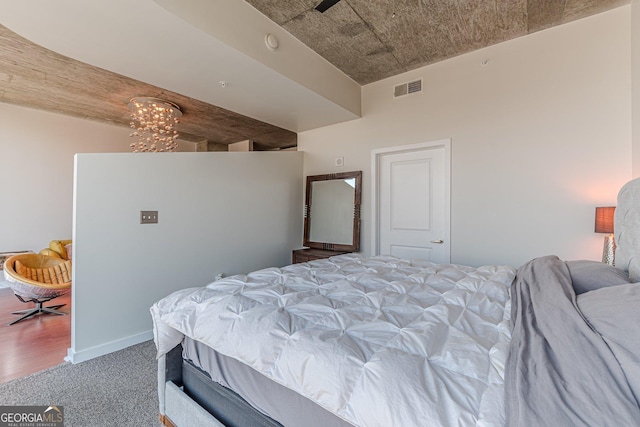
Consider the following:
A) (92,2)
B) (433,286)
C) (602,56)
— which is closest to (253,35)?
(92,2)

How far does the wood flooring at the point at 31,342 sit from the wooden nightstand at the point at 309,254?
8.46 ft

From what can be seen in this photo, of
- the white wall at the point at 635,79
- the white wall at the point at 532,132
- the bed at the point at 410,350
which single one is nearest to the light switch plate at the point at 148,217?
the bed at the point at 410,350

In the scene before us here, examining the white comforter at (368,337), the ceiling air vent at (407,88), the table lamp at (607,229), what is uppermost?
the ceiling air vent at (407,88)

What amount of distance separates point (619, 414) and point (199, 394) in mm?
1512

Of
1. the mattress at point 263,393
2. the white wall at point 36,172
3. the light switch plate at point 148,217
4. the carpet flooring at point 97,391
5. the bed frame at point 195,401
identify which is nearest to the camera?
the mattress at point 263,393

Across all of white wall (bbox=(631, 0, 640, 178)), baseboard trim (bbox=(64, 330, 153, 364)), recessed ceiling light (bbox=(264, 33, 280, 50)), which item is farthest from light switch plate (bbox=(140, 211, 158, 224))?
white wall (bbox=(631, 0, 640, 178))

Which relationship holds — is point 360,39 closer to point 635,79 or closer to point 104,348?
point 635,79

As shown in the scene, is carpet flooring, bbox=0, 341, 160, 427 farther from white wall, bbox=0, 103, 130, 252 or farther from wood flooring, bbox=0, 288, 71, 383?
white wall, bbox=0, 103, 130, 252

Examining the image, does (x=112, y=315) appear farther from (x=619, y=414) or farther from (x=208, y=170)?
→ (x=619, y=414)

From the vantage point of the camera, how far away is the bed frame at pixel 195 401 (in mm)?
1136

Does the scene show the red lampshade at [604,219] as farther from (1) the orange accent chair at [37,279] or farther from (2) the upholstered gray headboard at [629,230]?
(1) the orange accent chair at [37,279]

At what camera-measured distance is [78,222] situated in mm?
2486

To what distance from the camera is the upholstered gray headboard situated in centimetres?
138

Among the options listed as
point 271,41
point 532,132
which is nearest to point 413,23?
point 271,41
